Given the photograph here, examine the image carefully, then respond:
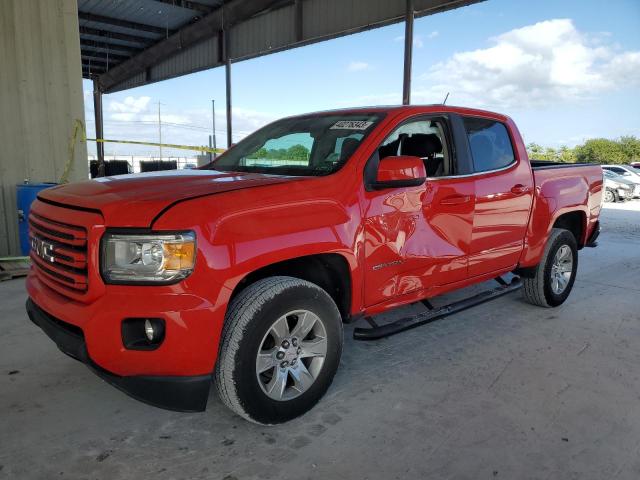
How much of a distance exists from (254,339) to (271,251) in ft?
1.44

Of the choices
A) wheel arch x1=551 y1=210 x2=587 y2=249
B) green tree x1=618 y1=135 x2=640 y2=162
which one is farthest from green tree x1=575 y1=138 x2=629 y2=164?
wheel arch x1=551 y1=210 x2=587 y2=249

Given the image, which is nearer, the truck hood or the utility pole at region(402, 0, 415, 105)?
the truck hood

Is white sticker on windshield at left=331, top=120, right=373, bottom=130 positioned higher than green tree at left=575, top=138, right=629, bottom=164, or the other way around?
green tree at left=575, top=138, right=629, bottom=164

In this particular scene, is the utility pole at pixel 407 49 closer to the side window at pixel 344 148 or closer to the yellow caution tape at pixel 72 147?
the yellow caution tape at pixel 72 147

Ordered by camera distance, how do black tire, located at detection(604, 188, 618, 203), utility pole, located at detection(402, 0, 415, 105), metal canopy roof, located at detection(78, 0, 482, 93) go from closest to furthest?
1. utility pole, located at detection(402, 0, 415, 105)
2. metal canopy roof, located at detection(78, 0, 482, 93)
3. black tire, located at detection(604, 188, 618, 203)

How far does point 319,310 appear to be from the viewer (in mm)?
2607

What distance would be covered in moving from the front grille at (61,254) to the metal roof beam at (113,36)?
1707 cm

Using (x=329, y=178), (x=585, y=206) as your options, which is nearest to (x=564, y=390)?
(x=329, y=178)

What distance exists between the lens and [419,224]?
3.10 metres

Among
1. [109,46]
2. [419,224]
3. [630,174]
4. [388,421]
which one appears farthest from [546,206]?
[109,46]

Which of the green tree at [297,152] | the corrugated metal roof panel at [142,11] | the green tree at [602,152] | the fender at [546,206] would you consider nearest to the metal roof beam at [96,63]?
the corrugated metal roof panel at [142,11]

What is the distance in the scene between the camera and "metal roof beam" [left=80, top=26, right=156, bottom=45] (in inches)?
670

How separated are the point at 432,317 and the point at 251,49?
46.1 ft

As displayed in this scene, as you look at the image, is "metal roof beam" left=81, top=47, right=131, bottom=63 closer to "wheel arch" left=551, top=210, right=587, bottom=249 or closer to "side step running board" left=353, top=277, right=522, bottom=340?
"wheel arch" left=551, top=210, right=587, bottom=249
